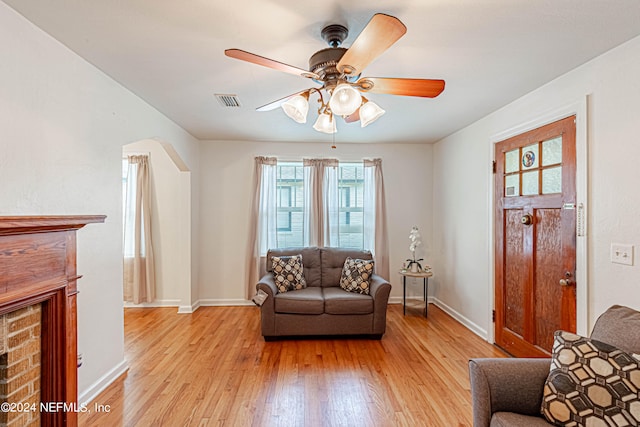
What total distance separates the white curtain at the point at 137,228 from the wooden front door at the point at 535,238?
14.6 ft

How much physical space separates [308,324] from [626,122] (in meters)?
3.04

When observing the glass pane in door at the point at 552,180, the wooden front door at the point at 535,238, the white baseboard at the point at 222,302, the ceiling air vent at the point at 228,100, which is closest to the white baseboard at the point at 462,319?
the wooden front door at the point at 535,238

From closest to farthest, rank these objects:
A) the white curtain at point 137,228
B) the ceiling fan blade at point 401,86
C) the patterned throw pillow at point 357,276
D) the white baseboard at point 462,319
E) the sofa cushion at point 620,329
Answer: the sofa cushion at point 620,329, the ceiling fan blade at point 401,86, the white baseboard at point 462,319, the patterned throw pillow at point 357,276, the white curtain at point 137,228

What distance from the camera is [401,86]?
1.79 meters

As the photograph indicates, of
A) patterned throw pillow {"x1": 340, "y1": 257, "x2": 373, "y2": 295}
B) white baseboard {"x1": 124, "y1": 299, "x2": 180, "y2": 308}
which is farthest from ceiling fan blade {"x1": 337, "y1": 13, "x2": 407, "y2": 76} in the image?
white baseboard {"x1": 124, "y1": 299, "x2": 180, "y2": 308}

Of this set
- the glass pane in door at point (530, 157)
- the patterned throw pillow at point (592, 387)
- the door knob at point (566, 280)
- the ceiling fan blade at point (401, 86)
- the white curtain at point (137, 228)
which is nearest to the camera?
the patterned throw pillow at point (592, 387)

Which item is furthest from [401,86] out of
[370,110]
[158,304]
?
[158,304]

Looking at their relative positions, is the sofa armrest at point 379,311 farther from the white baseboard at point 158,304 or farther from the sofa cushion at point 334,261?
the white baseboard at point 158,304

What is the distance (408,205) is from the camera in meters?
4.91

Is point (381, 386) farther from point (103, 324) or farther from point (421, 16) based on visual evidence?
point (421, 16)

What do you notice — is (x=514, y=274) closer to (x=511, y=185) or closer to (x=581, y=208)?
(x=511, y=185)

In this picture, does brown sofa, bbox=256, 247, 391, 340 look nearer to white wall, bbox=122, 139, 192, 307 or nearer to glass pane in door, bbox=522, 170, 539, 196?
glass pane in door, bbox=522, 170, 539, 196

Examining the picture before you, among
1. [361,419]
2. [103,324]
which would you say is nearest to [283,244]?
[103,324]

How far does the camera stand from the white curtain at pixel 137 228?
4496 millimetres
